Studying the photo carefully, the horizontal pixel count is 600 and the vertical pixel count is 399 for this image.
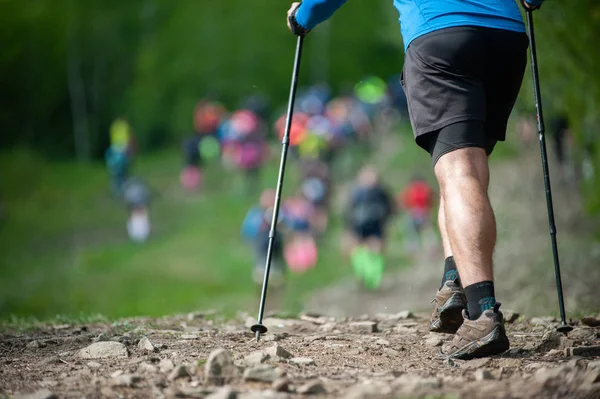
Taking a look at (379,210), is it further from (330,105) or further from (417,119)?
(330,105)

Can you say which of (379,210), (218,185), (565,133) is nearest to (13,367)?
(379,210)

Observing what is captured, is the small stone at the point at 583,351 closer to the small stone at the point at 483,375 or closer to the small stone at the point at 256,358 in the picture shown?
the small stone at the point at 483,375

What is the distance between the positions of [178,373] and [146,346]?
87cm

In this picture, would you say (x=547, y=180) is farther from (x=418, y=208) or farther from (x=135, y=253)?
(x=135, y=253)

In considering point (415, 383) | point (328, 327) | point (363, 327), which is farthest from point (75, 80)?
point (415, 383)

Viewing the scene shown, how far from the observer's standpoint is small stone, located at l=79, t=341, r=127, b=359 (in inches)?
178

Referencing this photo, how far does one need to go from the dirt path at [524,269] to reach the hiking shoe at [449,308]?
4188 millimetres

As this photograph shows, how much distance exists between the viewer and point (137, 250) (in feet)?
77.7

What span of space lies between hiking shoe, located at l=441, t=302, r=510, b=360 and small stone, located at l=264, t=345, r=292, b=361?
805 mm

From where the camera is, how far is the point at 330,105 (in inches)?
1225

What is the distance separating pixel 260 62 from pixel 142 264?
2654 cm

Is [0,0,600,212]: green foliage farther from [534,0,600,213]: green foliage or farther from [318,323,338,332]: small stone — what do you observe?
[318,323,338,332]: small stone

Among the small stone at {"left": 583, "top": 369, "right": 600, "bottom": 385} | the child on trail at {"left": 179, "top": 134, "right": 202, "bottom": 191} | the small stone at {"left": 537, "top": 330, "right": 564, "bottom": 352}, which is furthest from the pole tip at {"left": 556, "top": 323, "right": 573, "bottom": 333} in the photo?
the child on trail at {"left": 179, "top": 134, "right": 202, "bottom": 191}

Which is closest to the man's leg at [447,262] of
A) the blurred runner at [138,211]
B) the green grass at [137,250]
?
the green grass at [137,250]
